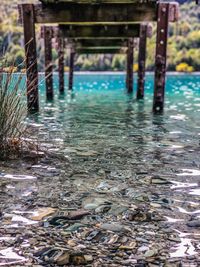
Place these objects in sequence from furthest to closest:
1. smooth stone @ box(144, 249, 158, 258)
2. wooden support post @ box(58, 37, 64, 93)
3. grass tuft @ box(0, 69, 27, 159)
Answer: wooden support post @ box(58, 37, 64, 93), grass tuft @ box(0, 69, 27, 159), smooth stone @ box(144, 249, 158, 258)

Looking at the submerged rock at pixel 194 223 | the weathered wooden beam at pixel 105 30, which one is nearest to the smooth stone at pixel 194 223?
the submerged rock at pixel 194 223

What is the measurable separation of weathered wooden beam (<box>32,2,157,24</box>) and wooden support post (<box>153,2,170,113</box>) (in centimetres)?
20

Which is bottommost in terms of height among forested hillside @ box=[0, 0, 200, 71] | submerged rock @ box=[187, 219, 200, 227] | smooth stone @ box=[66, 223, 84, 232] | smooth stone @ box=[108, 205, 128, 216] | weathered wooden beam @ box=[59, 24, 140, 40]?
forested hillside @ box=[0, 0, 200, 71]

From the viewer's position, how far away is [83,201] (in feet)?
13.8

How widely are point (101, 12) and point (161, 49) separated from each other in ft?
5.83

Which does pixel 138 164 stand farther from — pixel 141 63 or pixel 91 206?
pixel 141 63

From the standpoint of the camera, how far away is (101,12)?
1079 centimetres

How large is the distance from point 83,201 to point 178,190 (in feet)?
3.49

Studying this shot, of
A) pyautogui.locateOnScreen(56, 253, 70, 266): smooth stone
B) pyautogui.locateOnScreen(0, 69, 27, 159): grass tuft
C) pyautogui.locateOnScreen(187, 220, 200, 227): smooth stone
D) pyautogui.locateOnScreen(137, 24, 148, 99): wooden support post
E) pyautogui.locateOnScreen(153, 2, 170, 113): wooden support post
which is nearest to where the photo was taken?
pyautogui.locateOnScreen(56, 253, 70, 266): smooth stone

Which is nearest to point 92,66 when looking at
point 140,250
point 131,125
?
point 131,125

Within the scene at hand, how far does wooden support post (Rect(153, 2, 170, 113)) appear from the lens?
1073 cm

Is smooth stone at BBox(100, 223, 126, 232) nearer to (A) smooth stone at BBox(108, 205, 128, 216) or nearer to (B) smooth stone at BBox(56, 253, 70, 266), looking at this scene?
(A) smooth stone at BBox(108, 205, 128, 216)

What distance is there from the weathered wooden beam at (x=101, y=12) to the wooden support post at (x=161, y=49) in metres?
0.20

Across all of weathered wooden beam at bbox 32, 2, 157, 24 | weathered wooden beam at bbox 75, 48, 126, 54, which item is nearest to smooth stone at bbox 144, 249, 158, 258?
weathered wooden beam at bbox 32, 2, 157, 24
